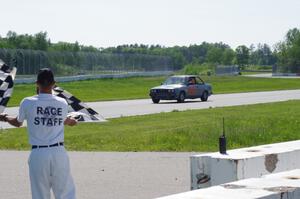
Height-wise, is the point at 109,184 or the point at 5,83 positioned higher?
the point at 5,83

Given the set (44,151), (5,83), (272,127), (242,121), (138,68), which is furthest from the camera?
(138,68)

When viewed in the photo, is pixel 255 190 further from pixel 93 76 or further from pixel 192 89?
pixel 93 76

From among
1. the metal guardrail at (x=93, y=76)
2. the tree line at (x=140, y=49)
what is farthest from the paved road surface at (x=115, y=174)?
the tree line at (x=140, y=49)

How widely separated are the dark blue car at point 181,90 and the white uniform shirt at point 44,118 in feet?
103

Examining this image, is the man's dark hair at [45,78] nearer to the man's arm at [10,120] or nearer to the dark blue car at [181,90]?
the man's arm at [10,120]

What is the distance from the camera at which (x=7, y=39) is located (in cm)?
11912

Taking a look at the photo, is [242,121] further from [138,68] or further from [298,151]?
[138,68]

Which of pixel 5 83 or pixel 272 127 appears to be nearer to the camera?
pixel 5 83

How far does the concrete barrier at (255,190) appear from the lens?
196 inches

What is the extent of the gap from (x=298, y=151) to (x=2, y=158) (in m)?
7.55

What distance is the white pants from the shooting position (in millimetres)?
6941

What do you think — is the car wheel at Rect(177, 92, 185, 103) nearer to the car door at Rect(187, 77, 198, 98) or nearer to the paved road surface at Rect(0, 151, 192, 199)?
the car door at Rect(187, 77, 198, 98)

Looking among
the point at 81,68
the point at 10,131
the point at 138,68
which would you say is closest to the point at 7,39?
the point at 138,68

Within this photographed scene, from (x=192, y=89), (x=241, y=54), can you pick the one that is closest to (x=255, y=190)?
(x=192, y=89)
